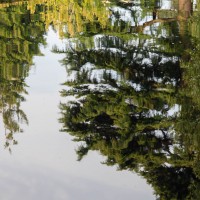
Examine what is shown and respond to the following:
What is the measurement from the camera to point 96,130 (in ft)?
26.0

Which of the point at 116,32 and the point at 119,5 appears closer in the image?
the point at 116,32

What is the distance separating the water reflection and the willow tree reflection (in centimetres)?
97

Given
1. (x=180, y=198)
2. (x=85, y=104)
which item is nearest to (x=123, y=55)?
(x=85, y=104)

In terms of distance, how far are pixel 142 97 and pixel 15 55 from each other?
3683 millimetres

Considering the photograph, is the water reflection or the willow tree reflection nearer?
the water reflection

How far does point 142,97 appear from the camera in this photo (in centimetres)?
818

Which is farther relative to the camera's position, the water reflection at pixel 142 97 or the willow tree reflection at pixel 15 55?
the willow tree reflection at pixel 15 55

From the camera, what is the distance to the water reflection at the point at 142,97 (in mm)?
7230

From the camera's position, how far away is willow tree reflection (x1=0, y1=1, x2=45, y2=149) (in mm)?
8945

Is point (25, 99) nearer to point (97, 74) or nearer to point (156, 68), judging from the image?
point (97, 74)

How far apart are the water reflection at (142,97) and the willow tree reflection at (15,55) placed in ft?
3.18

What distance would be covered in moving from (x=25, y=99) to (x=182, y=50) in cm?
303

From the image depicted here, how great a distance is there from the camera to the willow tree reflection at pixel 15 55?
895 cm

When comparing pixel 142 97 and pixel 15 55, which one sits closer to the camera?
pixel 142 97
